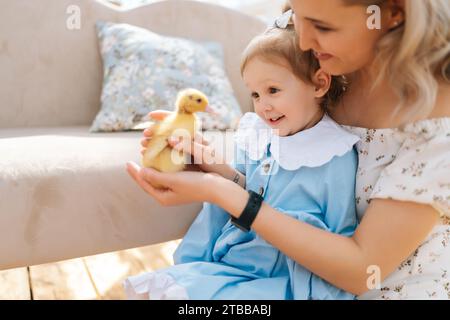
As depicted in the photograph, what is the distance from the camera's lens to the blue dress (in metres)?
0.80

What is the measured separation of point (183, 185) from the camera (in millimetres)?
791

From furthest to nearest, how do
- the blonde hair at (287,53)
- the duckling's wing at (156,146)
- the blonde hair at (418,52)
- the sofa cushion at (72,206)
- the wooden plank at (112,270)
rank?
the wooden plank at (112,270) < the sofa cushion at (72,206) < the blonde hair at (287,53) < the duckling's wing at (156,146) < the blonde hair at (418,52)

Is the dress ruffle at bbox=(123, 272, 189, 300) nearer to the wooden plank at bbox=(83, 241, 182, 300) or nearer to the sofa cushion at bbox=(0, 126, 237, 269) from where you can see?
the sofa cushion at bbox=(0, 126, 237, 269)

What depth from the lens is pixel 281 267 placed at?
0.87 m

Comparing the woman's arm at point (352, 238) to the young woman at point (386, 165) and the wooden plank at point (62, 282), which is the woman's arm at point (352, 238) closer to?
the young woman at point (386, 165)

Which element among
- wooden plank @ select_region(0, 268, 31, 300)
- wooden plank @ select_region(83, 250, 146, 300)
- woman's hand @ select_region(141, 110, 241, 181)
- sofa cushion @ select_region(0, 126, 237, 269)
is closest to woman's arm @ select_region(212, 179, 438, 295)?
woman's hand @ select_region(141, 110, 241, 181)

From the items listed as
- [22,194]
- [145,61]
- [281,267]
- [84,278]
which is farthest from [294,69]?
[84,278]

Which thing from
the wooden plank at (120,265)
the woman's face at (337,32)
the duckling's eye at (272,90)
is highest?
the woman's face at (337,32)

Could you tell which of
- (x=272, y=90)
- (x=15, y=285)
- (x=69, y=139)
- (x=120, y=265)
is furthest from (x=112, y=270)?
(x=272, y=90)

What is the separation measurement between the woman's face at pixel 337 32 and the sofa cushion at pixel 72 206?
63 centimetres

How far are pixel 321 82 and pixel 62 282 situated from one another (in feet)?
4.42

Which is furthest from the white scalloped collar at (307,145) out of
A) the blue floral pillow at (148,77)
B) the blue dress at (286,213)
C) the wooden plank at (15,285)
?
the wooden plank at (15,285)

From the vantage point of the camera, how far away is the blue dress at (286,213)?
80 cm
